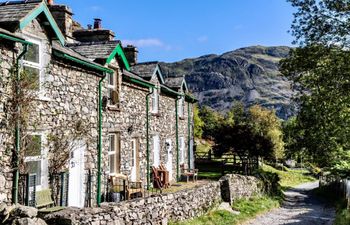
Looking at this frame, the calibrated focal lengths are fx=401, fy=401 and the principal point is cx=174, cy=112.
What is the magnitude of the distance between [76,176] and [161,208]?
3332mm

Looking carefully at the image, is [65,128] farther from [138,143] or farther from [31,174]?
[138,143]

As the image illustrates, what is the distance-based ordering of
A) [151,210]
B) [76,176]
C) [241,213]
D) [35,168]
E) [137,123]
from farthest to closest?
[137,123]
[241,213]
[76,176]
[151,210]
[35,168]

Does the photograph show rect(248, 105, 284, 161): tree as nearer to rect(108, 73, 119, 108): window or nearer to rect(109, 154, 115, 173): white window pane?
rect(109, 154, 115, 173): white window pane

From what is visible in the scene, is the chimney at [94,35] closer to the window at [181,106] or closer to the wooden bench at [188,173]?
the window at [181,106]

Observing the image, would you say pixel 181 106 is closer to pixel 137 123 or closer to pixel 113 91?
pixel 137 123

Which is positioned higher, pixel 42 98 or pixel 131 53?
pixel 131 53

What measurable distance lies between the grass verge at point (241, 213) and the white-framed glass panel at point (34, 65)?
7007 millimetres

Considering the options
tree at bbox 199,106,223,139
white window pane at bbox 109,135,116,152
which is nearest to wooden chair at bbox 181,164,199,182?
white window pane at bbox 109,135,116,152

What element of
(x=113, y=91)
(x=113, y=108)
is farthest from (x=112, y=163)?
(x=113, y=91)

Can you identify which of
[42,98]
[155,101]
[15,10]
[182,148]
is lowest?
[182,148]

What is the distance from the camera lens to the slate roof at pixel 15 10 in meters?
11.5

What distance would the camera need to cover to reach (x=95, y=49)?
17.2 m

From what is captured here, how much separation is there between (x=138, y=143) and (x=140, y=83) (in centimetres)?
305

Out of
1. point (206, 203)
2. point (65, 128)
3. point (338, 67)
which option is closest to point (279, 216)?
point (206, 203)
